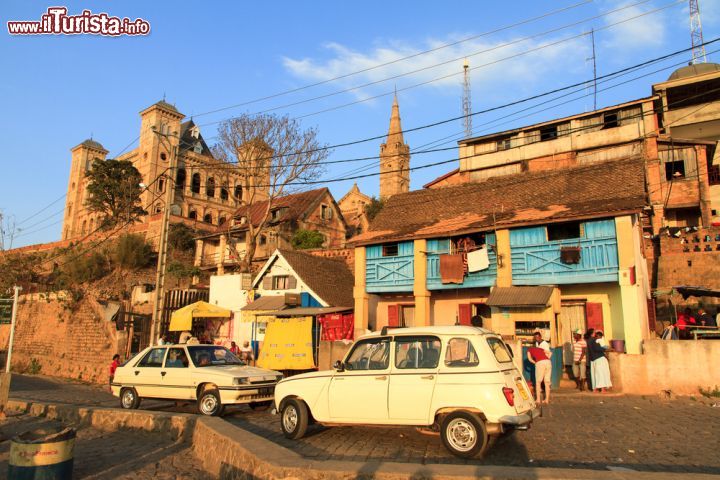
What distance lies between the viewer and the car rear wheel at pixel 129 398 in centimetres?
1278

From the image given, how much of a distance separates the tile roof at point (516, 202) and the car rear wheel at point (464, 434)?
11.9m

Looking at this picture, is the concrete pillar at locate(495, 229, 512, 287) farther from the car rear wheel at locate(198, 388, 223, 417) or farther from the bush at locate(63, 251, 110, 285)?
the bush at locate(63, 251, 110, 285)

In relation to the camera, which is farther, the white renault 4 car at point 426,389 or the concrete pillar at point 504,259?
the concrete pillar at point 504,259

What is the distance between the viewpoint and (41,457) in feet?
19.1

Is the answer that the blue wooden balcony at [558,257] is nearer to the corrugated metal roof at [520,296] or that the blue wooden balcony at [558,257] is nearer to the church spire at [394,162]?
the corrugated metal roof at [520,296]

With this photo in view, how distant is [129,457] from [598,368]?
11.8 meters

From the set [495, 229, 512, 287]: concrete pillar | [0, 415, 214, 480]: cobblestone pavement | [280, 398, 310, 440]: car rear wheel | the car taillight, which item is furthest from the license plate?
[495, 229, 512, 287]: concrete pillar

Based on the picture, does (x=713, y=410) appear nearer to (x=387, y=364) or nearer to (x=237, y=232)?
(x=387, y=364)

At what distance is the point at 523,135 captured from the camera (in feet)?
118

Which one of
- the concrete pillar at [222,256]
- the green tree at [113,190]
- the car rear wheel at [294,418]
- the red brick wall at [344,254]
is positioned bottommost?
the car rear wheel at [294,418]

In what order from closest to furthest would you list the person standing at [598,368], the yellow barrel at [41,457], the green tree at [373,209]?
the yellow barrel at [41,457] → the person standing at [598,368] → the green tree at [373,209]

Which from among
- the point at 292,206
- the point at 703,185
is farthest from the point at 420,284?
the point at 292,206

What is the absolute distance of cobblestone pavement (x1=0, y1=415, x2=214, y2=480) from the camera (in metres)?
7.19

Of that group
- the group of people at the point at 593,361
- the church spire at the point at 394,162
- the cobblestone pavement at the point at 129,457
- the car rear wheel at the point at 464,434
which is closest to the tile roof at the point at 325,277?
the group of people at the point at 593,361
